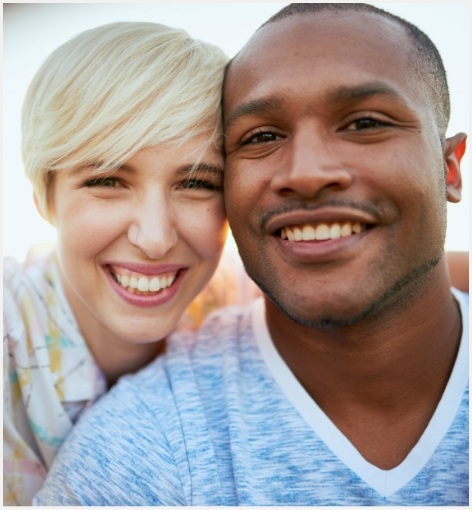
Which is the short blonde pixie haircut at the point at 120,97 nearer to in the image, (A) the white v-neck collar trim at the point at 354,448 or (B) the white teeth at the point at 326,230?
(B) the white teeth at the point at 326,230

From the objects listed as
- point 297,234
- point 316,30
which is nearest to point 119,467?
point 297,234

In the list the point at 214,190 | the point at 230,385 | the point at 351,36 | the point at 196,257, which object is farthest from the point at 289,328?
the point at 351,36

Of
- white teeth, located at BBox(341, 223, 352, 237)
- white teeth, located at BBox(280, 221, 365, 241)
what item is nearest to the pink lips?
white teeth, located at BBox(280, 221, 365, 241)

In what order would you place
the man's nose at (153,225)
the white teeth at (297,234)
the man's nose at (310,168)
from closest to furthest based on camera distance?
the man's nose at (310,168)
the white teeth at (297,234)
the man's nose at (153,225)

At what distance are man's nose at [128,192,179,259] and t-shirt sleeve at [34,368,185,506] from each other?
1.57 feet

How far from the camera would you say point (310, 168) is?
1532 mm

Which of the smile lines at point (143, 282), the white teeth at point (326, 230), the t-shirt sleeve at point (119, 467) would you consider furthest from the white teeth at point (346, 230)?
the t-shirt sleeve at point (119, 467)

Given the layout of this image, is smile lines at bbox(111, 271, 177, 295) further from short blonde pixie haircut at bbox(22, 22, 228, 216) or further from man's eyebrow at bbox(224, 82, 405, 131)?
man's eyebrow at bbox(224, 82, 405, 131)

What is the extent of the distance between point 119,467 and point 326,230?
2.88 feet

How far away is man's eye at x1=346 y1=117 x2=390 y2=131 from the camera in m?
1.63

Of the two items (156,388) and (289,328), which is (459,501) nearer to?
(289,328)

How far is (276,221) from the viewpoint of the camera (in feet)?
5.41

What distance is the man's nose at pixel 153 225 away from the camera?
5.74ft

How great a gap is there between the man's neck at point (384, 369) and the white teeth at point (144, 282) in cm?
41
